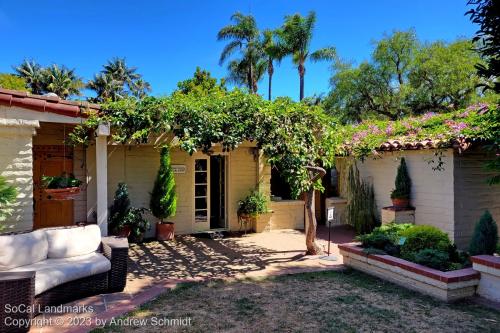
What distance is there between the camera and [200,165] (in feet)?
34.7

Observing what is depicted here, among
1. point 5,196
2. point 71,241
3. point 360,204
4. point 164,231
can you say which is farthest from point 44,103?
point 360,204

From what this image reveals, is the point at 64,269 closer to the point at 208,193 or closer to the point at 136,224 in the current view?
the point at 136,224

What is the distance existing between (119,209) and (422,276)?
678 cm

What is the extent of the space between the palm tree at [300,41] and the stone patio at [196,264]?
52.8 feet

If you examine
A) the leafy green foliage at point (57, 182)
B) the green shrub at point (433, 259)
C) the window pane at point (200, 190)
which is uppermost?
the leafy green foliage at point (57, 182)

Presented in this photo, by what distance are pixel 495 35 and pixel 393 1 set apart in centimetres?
1086

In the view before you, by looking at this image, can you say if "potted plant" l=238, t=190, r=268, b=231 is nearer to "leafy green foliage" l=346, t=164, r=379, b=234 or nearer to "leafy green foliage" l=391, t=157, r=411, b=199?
"leafy green foliage" l=346, t=164, r=379, b=234

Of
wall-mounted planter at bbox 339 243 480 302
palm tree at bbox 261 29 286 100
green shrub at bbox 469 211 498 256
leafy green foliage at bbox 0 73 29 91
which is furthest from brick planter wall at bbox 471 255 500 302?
leafy green foliage at bbox 0 73 29 91

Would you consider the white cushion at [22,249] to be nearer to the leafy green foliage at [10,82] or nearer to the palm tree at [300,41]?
the palm tree at [300,41]

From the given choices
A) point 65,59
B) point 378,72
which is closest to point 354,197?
point 378,72

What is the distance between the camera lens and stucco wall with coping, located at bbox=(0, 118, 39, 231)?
6168 millimetres

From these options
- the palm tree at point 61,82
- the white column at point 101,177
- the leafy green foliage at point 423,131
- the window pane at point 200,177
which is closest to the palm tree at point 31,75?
the palm tree at point 61,82

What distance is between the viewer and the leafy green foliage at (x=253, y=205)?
10.4m

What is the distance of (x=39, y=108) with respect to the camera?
20.3 ft
